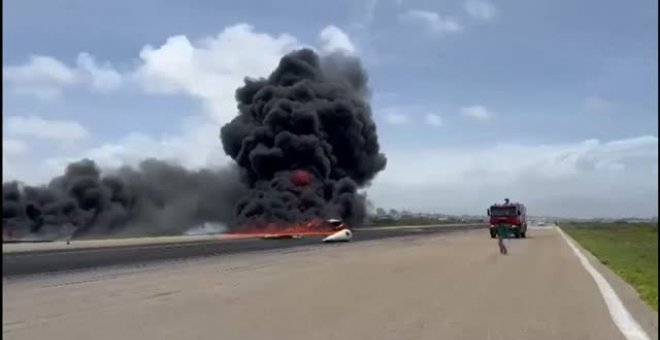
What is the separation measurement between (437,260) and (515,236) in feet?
105

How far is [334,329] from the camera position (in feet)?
35.5

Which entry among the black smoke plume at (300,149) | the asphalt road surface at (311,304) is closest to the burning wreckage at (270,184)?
the black smoke plume at (300,149)

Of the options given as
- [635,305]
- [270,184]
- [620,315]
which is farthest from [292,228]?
[620,315]

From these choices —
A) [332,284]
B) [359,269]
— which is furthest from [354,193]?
[332,284]

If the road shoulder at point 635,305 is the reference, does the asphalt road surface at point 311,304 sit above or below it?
above

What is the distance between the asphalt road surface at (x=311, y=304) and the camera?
1070 centimetres

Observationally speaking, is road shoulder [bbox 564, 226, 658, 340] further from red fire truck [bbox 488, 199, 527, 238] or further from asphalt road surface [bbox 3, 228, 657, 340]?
red fire truck [bbox 488, 199, 527, 238]

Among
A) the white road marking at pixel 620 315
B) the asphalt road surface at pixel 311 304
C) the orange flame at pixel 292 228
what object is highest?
the orange flame at pixel 292 228

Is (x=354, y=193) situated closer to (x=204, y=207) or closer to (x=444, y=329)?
(x=204, y=207)

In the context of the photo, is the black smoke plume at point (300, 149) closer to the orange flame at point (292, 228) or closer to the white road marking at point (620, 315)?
the orange flame at point (292, 228)

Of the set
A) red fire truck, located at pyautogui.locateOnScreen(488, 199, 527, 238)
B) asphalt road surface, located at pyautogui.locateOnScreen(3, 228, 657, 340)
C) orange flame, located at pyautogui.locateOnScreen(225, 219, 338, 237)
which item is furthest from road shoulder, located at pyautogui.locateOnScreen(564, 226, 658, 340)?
orange flame, located at pyautogui.locateOnScreen(225, 219, 338, 237)

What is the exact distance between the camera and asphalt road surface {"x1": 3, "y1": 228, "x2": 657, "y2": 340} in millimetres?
10695

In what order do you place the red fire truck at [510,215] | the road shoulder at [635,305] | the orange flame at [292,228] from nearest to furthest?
the road shoulder at [635,305], the red fire truck at [510,215], the orange flame at [292,228]

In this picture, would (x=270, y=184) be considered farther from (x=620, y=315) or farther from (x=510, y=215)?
(x=620, y=315)
